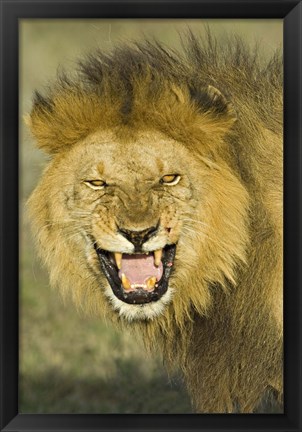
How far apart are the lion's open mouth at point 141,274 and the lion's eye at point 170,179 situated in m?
0.20

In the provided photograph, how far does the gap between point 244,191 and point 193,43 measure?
22.8 inches

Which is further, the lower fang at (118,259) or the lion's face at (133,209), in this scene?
the lower fang at (118,259)

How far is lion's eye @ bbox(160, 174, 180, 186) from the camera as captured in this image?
3543 mm

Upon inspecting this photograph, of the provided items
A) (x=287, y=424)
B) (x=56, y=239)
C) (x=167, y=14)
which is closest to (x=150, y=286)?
(x=56, y=239)

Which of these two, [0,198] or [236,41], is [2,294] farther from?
[236,41]

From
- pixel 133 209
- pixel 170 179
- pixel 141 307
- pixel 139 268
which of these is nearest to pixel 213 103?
pixel 170 179

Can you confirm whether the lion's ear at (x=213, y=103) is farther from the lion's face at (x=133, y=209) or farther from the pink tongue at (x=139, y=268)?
the pink tongue at (x=139, y=268)

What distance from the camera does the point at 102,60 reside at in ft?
12.2

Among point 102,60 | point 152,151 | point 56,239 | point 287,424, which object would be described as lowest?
point 287,424

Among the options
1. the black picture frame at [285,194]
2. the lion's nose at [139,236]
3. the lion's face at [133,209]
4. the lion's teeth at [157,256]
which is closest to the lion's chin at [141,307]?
the lion's face at [133,209]

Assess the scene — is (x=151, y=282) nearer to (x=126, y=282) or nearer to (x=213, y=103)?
(x=126, y=282)

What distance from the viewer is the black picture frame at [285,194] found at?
11.6 ft

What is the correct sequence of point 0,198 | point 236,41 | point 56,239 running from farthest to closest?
point 236,41 → point 56,239 → point 0,198

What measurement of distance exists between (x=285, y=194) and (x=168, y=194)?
1.30 feet
